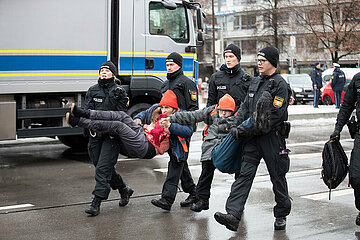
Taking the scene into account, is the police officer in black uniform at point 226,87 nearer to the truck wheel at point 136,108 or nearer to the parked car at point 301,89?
the truck wheel at point 136,108

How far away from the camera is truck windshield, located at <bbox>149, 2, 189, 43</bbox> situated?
11242mm

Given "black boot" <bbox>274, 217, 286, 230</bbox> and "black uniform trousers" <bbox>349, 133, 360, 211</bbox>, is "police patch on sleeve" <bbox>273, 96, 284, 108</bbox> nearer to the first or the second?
"black uniform trousers" <bbox>349, 133, 360, 211</bbox>

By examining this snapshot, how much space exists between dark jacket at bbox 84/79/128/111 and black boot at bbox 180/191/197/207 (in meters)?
1.40

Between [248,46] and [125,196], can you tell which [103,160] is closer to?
[125,196]

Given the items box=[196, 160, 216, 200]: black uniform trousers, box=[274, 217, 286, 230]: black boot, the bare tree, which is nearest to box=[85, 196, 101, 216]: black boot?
box=[196, 160, 216, 200]: black uniform trousers

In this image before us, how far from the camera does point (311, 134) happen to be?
49.9ft

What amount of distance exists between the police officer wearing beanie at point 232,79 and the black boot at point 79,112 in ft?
4.95

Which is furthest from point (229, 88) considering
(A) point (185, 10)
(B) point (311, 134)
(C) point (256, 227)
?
(B) point (311, 134)

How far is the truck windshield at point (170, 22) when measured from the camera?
11.2 m

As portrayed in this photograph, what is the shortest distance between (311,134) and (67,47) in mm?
7694

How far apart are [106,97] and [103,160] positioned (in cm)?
74

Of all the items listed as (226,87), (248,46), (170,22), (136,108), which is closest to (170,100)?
(226,87)

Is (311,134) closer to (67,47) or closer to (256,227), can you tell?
(67,47)

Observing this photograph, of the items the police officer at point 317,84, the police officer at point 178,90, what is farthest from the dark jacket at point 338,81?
the police officer at point 178,90
